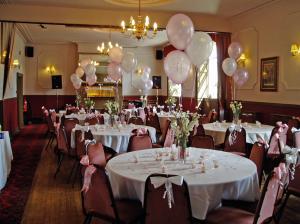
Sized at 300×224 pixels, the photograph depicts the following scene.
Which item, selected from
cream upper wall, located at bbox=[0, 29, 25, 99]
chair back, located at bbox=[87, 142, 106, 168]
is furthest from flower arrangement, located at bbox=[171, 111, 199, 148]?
cream upper wall, located at bbox=[0, 29, 25, 99]

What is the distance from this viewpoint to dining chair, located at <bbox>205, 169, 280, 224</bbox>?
258cm

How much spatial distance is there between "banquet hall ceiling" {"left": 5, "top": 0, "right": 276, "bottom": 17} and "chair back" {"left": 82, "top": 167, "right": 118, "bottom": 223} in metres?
6.11

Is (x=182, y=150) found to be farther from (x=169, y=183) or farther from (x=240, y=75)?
(x=240, y=75)

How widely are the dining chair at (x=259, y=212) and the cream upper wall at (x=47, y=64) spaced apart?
47.3 ft

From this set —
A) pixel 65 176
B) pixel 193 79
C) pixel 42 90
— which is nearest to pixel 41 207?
pixel 65 176

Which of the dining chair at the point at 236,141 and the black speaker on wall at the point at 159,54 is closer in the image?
the dining chair at the point at 236,141

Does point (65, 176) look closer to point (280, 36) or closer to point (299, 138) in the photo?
point (299, 138)

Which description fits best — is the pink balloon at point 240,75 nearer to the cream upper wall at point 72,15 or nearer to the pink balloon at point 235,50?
the pink balloon at point 235,50

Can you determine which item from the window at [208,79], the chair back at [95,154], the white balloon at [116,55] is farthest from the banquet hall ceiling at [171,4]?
the chair back at [95,154]

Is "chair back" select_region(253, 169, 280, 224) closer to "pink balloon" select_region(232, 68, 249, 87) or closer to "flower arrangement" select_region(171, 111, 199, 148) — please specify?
"flower arrangement" select_region(171, 111, 199, 148)

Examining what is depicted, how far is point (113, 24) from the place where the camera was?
9086 millimetres

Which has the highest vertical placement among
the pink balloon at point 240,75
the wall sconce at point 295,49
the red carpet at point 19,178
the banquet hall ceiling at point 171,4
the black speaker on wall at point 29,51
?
the banquet hall ceiling at point 171,4

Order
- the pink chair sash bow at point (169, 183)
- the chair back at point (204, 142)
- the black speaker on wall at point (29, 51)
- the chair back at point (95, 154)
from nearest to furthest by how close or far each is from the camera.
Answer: the pink chair sash bow at point (169, 183) < the chair back at point (95, 154) < the chair back at point (204, 142) < the black speaker on wall at point (29, 51)

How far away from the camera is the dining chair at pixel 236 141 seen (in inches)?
206
